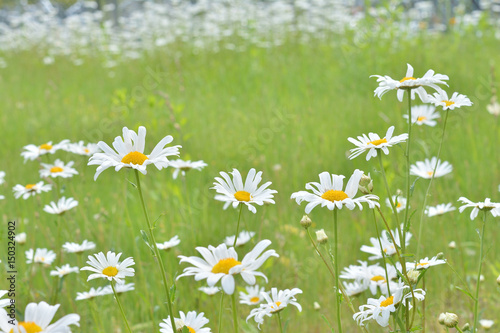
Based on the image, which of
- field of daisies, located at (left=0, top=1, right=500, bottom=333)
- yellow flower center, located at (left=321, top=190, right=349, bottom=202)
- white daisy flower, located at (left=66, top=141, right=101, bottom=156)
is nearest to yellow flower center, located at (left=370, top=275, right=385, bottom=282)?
field of daisies, located at (left=0, top=1, right=500, bottom=333)

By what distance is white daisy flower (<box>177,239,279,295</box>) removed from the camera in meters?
0.83

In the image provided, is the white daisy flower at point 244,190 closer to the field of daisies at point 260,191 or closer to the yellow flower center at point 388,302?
the field of daisies at point 260,191

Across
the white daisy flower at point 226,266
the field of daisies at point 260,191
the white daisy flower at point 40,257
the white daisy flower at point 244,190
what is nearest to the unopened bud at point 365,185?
the field of daisies at point 260,191

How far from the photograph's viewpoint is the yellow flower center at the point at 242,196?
107 cm

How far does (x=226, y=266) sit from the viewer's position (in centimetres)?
89

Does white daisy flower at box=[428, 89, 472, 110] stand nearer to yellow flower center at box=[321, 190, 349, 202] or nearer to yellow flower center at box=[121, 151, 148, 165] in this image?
yellow flower center at box=[321, 190, 349, 202]

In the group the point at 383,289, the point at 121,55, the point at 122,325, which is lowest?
the point at 121,55

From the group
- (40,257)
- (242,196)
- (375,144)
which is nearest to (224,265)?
(242,196)

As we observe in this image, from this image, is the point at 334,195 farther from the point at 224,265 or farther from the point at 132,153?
the point at 132,153

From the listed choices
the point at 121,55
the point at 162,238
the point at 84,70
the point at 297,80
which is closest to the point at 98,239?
the point at 162,238

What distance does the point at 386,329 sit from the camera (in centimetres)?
164

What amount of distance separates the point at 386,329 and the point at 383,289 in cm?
30

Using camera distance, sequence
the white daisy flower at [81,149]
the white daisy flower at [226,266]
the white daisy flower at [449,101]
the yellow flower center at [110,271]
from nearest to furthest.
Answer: the white daisy flower at [226,266], the yellow flower center at [110,271], the white daisy flower at [449,101], the white daisy flower at [81,149]

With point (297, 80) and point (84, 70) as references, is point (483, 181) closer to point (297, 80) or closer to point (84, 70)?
point (297, 80)
